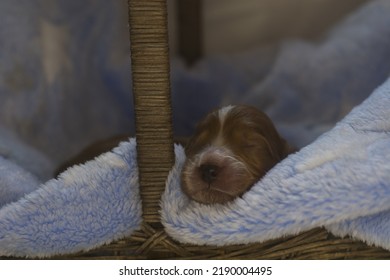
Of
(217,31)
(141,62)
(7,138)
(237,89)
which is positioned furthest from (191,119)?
(141,62)

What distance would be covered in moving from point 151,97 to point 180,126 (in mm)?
1147

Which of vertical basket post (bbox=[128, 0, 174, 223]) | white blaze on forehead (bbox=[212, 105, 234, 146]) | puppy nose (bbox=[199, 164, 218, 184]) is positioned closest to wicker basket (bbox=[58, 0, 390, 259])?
vertical basket post (bbox=[128, 0, 174, 223])

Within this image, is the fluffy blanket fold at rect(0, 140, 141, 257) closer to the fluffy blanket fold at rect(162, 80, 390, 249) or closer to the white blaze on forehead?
the fluffy blanket fold at rect(162, 80, 390, 249)

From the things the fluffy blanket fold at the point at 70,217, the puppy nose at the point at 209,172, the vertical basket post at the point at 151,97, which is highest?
the vertical basket post at the point at 151,97

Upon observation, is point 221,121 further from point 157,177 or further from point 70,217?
point 70,217

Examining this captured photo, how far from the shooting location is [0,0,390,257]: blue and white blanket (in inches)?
43.3

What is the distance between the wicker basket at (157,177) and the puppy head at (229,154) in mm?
95

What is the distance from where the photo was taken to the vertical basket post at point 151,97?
1.07m

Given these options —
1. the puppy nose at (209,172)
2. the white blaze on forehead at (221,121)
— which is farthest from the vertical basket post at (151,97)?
the white blaze on forehead at (221,121)

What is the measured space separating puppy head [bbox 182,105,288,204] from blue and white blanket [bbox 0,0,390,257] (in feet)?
0.17

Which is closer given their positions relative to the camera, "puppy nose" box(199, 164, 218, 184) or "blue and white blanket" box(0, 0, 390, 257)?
"blue and white blanket" box(0, 0, 390, 257)

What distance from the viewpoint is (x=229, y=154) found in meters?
1.34

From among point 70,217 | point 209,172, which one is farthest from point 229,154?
point 70,217

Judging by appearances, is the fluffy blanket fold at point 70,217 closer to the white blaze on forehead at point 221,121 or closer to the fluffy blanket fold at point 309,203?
the fluffy blanket fold at point 309,203
